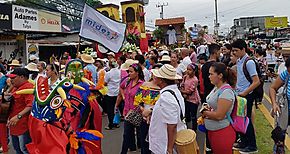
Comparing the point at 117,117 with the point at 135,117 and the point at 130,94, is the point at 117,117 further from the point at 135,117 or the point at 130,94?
the point at 135,117

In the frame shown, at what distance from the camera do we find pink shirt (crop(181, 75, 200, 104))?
7879 millimetres

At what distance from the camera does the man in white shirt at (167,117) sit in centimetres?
419

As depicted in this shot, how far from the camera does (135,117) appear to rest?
597cm

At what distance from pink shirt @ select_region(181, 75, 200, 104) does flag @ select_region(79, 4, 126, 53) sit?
2484 mm

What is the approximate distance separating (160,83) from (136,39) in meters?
23.3

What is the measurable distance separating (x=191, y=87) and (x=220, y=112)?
3.39 meters

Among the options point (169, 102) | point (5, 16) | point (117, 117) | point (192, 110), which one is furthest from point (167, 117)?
point (5, 16)

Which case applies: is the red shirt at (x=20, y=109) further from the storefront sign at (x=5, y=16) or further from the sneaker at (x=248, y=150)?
the storefront sign at (x=5, y=16)

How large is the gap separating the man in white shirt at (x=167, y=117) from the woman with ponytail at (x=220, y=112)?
419mm

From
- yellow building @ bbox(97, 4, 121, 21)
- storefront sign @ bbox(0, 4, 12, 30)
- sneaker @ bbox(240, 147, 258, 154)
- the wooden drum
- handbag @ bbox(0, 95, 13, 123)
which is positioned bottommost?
sneaker @ bbox(240, 147, 258, 154)

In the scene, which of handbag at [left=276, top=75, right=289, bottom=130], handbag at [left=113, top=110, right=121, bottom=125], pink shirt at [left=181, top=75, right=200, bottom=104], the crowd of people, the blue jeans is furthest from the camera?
handbag at [left=113, top=110, right=121, bottom=125]

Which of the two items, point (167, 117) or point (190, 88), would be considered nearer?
point (167, 117)

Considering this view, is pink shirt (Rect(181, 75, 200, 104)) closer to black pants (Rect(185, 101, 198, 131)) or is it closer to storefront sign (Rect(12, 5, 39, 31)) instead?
black pants (Rect(185, 101, 198, 131))

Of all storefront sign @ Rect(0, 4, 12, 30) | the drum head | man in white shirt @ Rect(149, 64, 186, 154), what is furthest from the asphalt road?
storefront sign @ Rect(0, 4, 12, 30)
